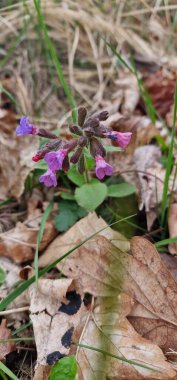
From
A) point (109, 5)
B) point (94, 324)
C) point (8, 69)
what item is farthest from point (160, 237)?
point (109, 5)

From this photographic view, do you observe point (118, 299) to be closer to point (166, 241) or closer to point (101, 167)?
point (166, 241)

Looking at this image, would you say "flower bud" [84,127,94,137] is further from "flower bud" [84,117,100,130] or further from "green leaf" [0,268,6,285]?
"green leaf" [0,268,6,285]

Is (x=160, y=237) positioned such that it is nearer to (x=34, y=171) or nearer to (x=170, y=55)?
(x=34, y=171)

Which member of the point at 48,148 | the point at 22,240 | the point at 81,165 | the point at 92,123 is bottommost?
the point at 22,240

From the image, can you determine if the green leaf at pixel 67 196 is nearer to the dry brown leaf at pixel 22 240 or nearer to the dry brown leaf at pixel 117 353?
the dry brown leaf at pixel 22 240

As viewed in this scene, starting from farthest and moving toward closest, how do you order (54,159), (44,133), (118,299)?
1. (44,133)
2. (54,159)
3. (118,299)

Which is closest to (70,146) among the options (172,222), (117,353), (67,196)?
(67,196)

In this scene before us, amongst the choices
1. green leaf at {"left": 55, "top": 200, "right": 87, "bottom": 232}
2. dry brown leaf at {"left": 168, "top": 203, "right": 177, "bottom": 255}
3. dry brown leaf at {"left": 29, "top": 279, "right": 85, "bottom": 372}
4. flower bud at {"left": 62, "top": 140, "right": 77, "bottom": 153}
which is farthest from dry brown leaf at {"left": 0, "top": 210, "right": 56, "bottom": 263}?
dry brown leaf at {"left": 168, "top": 203, "right": 177, "bottom": 255}
